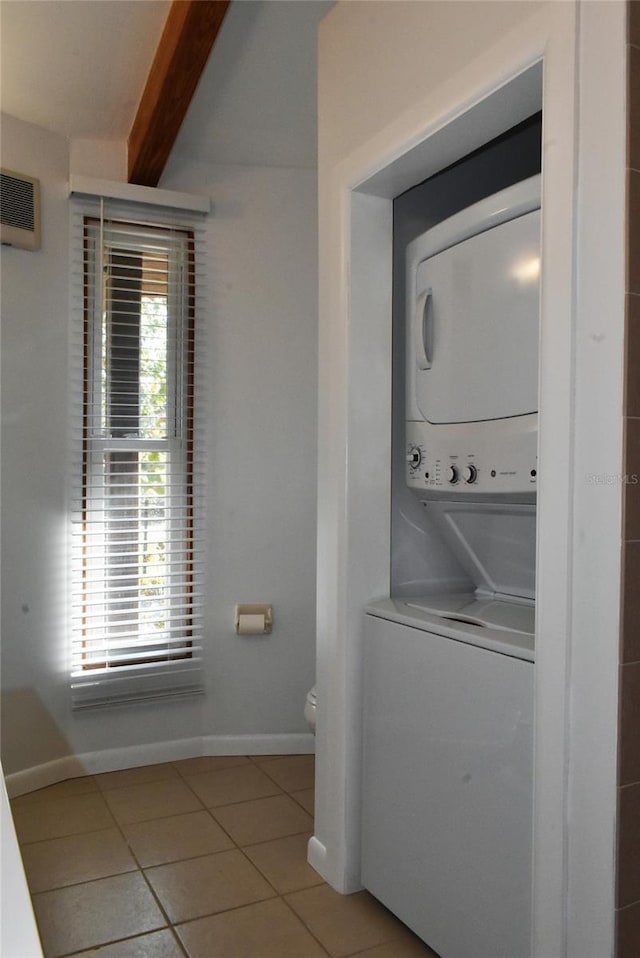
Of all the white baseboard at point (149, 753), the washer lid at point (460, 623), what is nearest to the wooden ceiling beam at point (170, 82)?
the washer lid at point (460, 623)

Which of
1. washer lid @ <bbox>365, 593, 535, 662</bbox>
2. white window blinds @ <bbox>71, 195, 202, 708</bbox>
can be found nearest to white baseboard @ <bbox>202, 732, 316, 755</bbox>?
white window blinds @ <bbox>71, 195, 202, 708</bbox>

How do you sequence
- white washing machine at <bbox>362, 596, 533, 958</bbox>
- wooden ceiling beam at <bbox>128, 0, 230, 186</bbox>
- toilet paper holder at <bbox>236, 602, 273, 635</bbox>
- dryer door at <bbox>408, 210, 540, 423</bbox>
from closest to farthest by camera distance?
white washing machine at <bbox>362, 596, 533, 958</bbox> < dryer door at <bbox>408, 210, 540, 423</bbox> < wooden ceiling beam at <bbox>128, 0, 230, 186</bbox> < toilet paper holder at <bbox>236, 602, 273, 635</bbox>

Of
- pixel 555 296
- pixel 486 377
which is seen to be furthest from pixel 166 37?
pixel 555 296

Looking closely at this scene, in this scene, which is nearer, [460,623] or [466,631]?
[466,631]

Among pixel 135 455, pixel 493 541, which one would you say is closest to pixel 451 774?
pixel 493 541

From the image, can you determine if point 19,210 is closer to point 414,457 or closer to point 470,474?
point 414,457

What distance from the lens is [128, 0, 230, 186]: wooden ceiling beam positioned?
87.4 inches

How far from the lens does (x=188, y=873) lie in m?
2.23

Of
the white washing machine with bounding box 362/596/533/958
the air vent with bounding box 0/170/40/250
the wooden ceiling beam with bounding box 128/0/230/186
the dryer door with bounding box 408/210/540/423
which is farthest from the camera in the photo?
the air vent with bounding box 0/170/40/250

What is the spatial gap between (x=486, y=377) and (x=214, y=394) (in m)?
1.59

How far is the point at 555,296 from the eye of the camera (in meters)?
1.42

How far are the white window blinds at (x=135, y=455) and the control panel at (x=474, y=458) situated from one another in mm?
1299

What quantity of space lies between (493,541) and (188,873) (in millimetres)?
1283

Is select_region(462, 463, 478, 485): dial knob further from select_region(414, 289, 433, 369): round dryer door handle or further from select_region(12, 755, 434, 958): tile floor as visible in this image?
select_region(12, 755, 434, 958): tile floor
